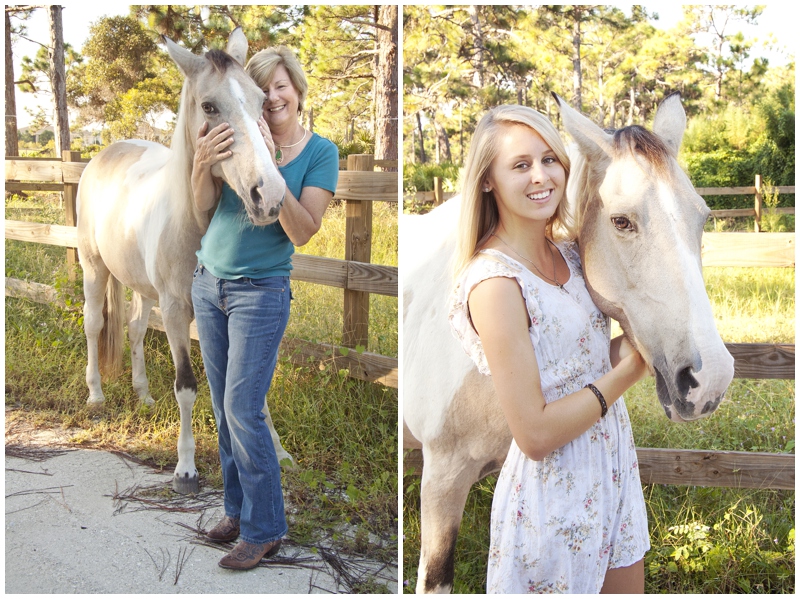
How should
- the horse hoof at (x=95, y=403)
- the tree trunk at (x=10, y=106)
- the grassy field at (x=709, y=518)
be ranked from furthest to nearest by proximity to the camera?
the horse hoof at (x=95, y=403) → the tree trunk at (x=10, y=106) → the grassy field at (x=709, y=518)

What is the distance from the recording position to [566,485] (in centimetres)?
127

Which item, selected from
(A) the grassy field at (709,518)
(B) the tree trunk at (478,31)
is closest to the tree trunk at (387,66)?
(B) the tree trunk at (478,31)

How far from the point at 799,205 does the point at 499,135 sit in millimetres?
1053

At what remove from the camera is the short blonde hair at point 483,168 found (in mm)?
1206

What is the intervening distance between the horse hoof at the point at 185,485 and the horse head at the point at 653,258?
174 centimetres

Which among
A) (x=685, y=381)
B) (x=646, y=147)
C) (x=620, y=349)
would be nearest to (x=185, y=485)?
(x=620, y=349)

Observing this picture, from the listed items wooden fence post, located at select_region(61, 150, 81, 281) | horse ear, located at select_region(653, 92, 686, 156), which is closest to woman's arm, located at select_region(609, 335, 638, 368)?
horse ear, located at select_region(653, 92, 686, 156)

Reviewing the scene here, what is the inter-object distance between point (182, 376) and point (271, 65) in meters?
1.22

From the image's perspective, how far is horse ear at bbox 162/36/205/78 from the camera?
1.80m

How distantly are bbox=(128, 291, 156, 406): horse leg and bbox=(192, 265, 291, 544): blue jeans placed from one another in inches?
38.6

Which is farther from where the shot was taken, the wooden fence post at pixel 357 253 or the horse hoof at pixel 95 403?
the horse hoof at pixel 95 403

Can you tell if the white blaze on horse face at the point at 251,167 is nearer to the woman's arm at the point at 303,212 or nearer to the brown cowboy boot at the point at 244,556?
the woman's arm at the point at 303,212

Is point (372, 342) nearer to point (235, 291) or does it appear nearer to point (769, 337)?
point (235, 291)

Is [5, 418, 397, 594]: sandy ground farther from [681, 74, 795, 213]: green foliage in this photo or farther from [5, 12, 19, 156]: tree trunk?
[681, 74, 795, 213]: green foliage
